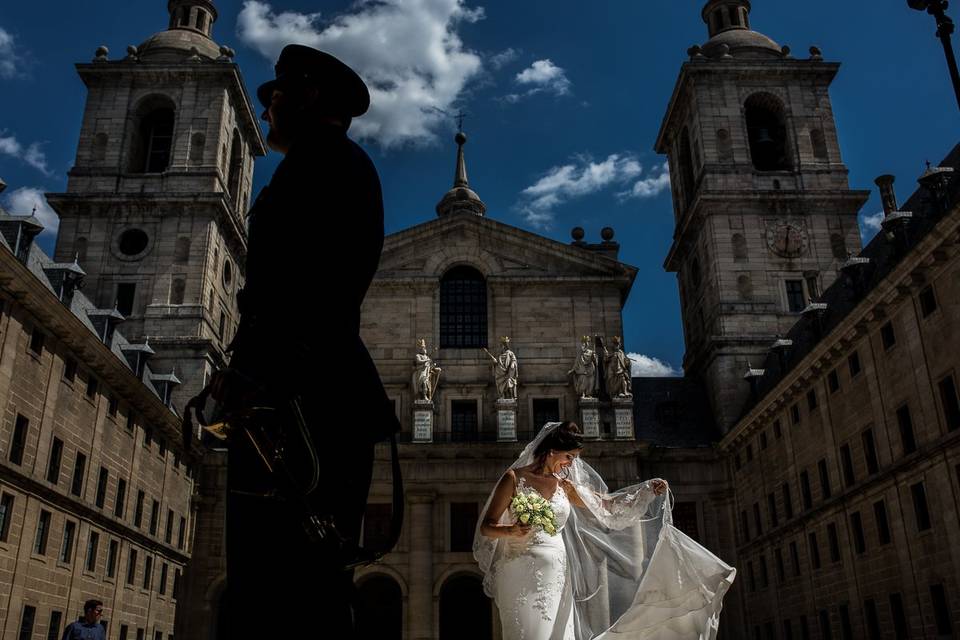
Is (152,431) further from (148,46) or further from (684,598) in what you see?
(684,598)

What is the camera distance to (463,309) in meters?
40.6

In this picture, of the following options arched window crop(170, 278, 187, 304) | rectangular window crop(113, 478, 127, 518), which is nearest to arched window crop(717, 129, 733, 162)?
arched window crop(170, 278, 187, 304)

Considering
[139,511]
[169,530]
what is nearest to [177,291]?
[169,530]

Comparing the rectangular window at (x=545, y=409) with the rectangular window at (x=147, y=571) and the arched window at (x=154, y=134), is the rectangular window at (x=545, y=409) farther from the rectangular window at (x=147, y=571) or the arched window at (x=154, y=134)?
the arched window at (x=154, y=134)

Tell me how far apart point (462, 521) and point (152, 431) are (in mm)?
12506

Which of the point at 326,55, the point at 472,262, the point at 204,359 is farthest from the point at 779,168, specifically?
the point at 326,55

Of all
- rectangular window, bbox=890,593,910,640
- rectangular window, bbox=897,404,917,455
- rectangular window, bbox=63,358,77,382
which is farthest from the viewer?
rectangular window, bbox=63,358,77,382

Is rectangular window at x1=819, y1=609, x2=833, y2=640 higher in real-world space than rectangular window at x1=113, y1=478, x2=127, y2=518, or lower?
lower

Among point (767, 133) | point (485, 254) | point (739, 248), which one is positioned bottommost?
point (485, 254)

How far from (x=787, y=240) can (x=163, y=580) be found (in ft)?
102

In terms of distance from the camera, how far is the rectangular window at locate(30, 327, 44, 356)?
2422cm

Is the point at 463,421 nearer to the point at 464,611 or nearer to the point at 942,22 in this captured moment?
the point at 464,611

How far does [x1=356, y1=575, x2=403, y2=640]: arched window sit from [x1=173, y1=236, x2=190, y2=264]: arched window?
55.0 feet

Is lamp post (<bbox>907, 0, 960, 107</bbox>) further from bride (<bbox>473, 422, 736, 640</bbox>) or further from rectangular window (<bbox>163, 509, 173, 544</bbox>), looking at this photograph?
rectangular window (<bbox>163, 509, 173, 544</bbox>)
